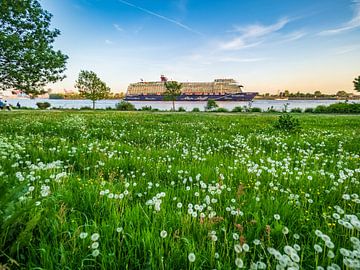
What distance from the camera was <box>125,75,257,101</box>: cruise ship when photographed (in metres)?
116

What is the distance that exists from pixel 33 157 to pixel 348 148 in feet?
26.4

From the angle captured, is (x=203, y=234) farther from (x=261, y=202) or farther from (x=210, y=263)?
(x=261, y=202)

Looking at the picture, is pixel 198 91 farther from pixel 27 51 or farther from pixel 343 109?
pixel 27 51

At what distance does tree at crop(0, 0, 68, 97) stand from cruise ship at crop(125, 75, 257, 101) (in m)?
92.9

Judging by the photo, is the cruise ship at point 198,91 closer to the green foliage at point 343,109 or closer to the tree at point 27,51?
the green foliage at point 343,109

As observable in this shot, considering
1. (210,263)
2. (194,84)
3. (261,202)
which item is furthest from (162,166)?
(194,84)

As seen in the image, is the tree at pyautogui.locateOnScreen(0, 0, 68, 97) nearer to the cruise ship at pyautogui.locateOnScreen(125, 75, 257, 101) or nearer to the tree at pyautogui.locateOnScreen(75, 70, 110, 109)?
the tree at pyautogui.locateOnScreen(75, 70, 110, 109)

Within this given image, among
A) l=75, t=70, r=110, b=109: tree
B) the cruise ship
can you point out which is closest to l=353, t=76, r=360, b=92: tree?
the cruise ship

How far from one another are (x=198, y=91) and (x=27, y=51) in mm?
120847

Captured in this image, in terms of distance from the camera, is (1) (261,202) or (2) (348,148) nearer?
(1) (261,202)

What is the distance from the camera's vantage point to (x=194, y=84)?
14362cm

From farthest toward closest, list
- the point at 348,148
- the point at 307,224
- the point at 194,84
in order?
the point at 194,84 < the point at 348,148 < the point at 307,224

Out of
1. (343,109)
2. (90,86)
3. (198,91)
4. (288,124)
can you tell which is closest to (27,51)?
(288,124)

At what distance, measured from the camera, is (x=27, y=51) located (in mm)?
18859
